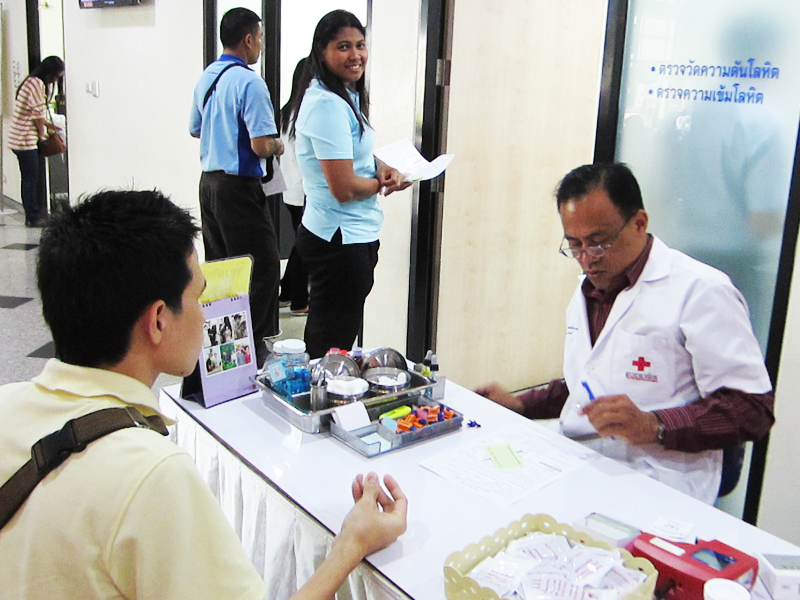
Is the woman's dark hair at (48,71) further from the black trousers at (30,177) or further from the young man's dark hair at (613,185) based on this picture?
the young man's dark hair at (613,185)

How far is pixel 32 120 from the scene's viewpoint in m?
7.09

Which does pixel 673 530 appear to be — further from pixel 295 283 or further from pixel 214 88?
pixel 295 283

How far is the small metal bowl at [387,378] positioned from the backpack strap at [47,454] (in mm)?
871

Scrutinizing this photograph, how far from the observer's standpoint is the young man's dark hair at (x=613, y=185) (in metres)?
1.67

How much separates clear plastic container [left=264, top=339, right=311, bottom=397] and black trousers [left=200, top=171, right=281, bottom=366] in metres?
1.46

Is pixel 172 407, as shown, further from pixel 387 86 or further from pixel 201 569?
pixel 387 86

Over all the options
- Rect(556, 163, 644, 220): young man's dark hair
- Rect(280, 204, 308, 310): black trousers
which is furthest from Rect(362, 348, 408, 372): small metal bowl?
Rect(280, 204, 308, 310): black trousers

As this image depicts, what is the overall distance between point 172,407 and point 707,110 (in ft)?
5.78

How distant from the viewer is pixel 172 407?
1802 mm

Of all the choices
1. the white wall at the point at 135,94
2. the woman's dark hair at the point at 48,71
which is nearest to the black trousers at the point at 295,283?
the white wall at the point at 135,94

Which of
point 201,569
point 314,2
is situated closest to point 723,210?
point 201,569

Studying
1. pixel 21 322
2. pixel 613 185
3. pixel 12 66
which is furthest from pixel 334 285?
pixel 12 66

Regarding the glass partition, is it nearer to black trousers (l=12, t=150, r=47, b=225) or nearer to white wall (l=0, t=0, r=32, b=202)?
black trousers (l=12, t=150, r=47, b=225)

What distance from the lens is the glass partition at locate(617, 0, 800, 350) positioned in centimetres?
209
